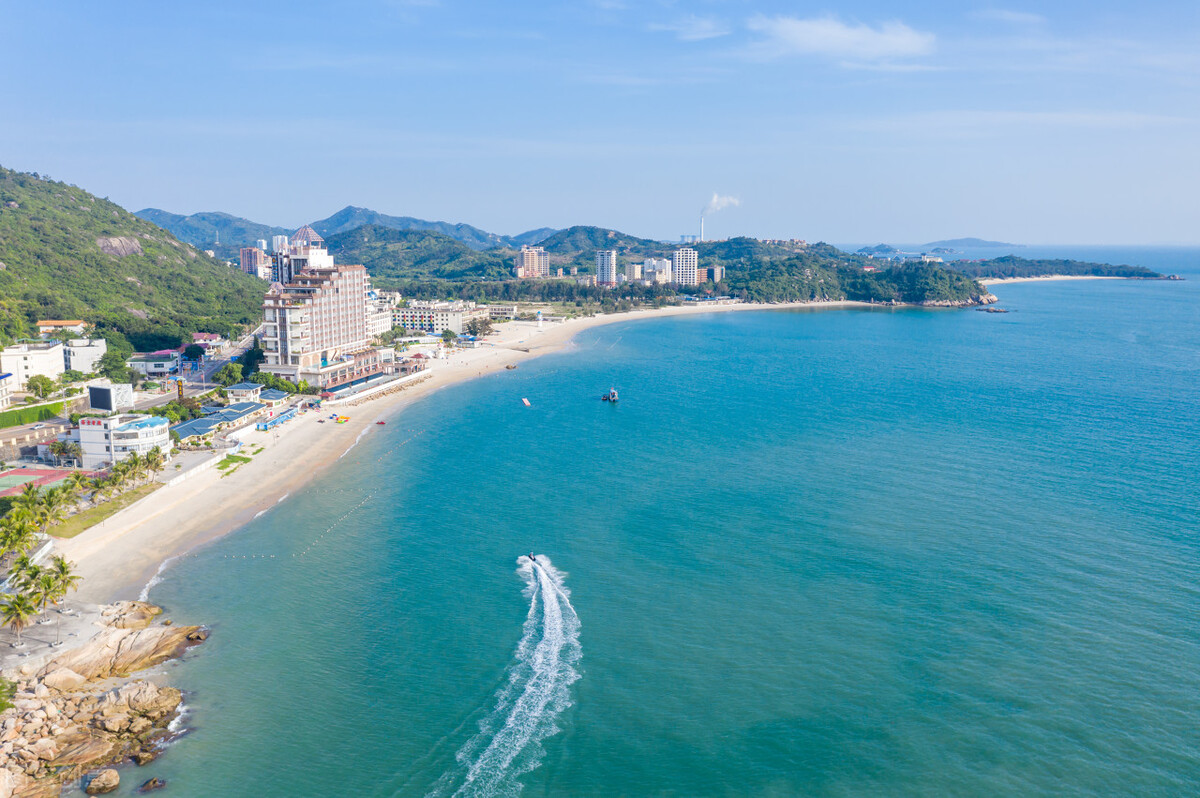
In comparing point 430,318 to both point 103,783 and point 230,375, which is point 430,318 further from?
point 103,783

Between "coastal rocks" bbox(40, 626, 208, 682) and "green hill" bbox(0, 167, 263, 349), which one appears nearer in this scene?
"coastal rocks" bbox(40, 626, 208, 682)

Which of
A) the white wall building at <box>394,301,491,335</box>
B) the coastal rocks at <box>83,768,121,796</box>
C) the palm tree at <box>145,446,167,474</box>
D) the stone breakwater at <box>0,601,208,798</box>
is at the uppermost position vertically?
the white wall building at <box>394,301,491,335</box>

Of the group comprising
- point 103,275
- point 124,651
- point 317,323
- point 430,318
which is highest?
point 103,275

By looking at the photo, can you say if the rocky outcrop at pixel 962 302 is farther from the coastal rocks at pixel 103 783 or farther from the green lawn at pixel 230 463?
the coastal rocks at pixel 103 783

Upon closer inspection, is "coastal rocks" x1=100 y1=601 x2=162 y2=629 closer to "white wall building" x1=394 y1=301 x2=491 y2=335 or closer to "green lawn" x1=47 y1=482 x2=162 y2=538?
"green lawn" x1=47 y1=482 x2=162 y2=538

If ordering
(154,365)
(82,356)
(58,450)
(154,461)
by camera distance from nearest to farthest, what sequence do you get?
(154,461), (58,450), (82,356), (154,365)

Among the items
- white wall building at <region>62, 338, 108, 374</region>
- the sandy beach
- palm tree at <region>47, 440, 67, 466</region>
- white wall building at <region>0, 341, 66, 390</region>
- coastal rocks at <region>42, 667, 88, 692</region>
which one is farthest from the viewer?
white wall building at <region>62, 338, 108, 374</region>

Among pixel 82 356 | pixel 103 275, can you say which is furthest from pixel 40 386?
pixel 103 275

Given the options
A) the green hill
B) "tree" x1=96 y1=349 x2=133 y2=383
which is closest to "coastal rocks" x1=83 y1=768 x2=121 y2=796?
"tree" x1=96 y1=349 x2=133 y2=383
